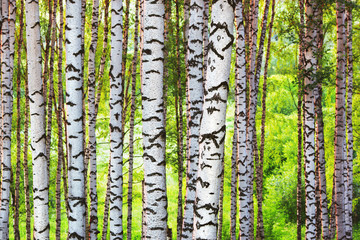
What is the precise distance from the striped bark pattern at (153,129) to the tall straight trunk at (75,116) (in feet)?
3.41

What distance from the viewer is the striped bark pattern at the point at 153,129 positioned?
3795mm

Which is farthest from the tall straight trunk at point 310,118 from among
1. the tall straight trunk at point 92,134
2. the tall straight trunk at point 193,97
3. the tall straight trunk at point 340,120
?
the tall straight trunk at point 92,134

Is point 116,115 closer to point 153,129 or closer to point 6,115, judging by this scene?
point 6,115

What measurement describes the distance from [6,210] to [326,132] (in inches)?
419

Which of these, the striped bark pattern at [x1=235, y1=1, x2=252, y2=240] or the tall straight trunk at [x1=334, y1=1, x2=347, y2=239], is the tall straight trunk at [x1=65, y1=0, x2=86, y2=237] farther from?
the tall straight trunk at [x1=334, y1=1, x2=347, y2=239]

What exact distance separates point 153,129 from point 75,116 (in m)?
1.12

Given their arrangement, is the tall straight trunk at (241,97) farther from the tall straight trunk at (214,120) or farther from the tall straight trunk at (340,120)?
the tall straight trunk at (214,120)

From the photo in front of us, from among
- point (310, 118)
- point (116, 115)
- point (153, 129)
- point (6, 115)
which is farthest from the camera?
point (310, 118)

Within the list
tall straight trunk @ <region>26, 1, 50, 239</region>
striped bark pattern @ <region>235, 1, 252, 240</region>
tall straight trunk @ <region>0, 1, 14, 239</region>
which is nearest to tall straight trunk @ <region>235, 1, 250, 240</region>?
striped bark pattern @ <region>235, 1, 252, 240</region>

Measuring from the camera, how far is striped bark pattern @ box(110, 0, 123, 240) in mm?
5922

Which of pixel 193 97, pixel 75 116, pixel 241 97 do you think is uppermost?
pixel 241 97

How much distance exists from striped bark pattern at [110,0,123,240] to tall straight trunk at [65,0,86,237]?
4.42ft

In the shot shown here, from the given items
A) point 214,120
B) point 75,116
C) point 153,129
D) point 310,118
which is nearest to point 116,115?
point 75,116

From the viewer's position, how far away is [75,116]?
4.49 meters
